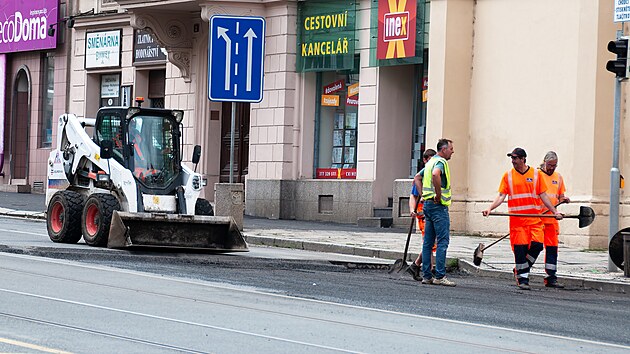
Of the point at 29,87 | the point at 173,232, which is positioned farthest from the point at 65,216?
the point at 29,87

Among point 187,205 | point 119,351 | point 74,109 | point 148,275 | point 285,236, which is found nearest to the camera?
point 119,351

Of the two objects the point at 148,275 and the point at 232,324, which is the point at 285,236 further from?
the point at 232,324

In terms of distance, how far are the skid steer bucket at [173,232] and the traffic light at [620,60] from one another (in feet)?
19.1

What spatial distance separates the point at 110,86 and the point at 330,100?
9.18 metres

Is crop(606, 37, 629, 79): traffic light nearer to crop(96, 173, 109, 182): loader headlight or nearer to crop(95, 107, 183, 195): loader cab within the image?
crop(95, 107, 183, 195): loader cab

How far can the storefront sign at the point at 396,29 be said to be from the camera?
1085 inches

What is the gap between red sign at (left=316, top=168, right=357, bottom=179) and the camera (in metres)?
29.5

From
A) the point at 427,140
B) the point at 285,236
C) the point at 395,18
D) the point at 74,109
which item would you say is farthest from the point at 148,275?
the point at 74,109

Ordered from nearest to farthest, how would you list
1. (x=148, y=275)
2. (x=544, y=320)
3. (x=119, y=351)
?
(x=119, y=351) → (x=544, y=320) → (x=148, y=275)

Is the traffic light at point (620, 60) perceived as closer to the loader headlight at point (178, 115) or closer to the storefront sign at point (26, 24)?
the loader headlight at point (178, 115)

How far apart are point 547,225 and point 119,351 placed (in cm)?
894

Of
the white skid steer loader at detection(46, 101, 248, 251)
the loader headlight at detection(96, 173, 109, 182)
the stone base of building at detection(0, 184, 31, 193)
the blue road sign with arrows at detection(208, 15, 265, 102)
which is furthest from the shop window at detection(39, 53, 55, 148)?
the loader headlight at detection(96, 173, 109, 182)

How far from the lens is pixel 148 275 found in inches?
588

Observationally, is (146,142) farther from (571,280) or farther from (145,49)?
(145,49)
